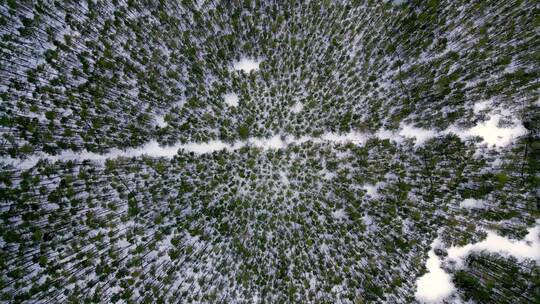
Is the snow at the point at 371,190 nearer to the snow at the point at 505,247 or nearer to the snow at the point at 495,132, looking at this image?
the snow at the point at 505,247

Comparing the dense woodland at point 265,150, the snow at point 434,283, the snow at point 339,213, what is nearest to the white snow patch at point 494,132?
the dense woodland at point 265,150

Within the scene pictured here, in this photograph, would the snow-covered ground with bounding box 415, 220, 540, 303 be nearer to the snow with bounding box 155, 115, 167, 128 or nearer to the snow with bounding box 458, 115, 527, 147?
the snow with bounding box 458, 115, 527, 147

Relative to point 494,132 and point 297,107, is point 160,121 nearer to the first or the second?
point 297,107

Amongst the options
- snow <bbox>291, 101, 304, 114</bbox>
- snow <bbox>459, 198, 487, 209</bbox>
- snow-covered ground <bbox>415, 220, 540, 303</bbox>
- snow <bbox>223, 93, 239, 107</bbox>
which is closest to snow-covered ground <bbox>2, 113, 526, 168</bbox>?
snow <bbox>223, 93, 239, 107</bbox>

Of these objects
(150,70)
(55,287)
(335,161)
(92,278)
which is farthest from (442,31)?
(55,287)

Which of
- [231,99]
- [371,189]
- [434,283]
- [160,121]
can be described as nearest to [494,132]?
[371,189]

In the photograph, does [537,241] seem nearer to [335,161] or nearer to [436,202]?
[436,202]
